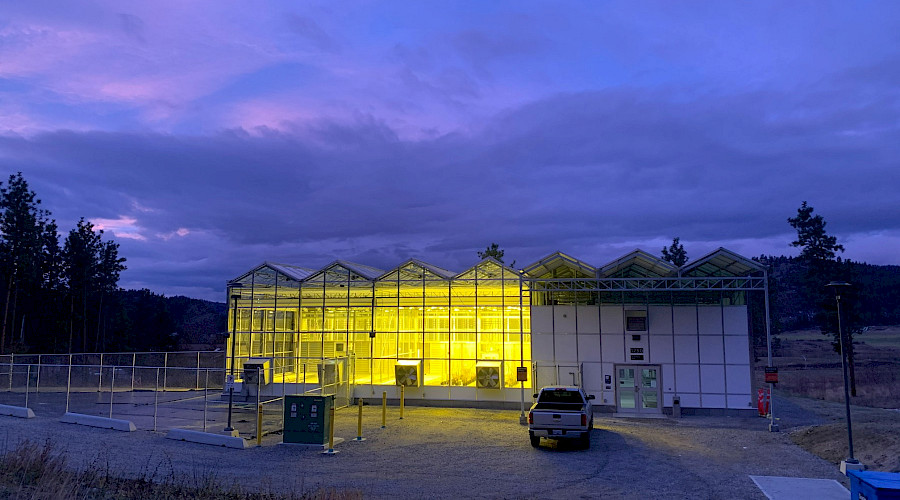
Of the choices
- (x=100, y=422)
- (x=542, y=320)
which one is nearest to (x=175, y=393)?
(x=100, y=422)

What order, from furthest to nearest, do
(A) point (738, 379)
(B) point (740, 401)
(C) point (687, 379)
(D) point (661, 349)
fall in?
(D) point (661, 349) < (C) point (687, 379) < (A) point (738, 379) < (B) point (740, 401)

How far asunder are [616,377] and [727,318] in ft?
19.3

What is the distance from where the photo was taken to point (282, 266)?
35.6m

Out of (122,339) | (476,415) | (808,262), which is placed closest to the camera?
(476,415)

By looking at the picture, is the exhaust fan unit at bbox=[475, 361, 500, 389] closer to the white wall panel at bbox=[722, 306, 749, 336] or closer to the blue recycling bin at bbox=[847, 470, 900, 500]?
the white wall panel at bbox=[722, 306, 749, 336]

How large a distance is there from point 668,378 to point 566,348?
16.0 ft

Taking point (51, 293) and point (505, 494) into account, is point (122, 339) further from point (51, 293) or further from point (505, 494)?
point (505, 494)

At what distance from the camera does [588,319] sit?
29078 mm

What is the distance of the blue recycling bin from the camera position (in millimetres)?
8891

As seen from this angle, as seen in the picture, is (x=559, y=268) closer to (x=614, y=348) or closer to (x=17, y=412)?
(x=614, y=348)

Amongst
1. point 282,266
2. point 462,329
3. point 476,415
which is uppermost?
point 282,266

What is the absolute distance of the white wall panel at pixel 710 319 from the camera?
91.3ft

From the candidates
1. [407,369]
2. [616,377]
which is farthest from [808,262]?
[407,369]

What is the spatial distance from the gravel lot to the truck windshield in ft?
4.66
